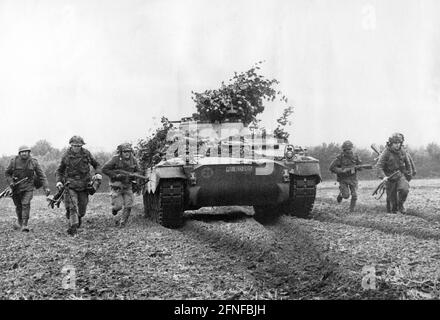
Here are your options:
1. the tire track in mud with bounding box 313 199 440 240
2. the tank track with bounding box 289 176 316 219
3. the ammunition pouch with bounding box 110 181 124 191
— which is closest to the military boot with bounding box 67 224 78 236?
the ammunition pouch with bounding box 110 181 124 191

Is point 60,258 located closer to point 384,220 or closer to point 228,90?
point 384,220

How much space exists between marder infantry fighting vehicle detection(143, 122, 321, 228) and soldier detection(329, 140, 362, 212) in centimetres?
166

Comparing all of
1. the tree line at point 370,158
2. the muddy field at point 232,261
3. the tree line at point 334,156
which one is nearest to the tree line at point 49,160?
the tree line at point 334,156

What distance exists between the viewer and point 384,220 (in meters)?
11.5

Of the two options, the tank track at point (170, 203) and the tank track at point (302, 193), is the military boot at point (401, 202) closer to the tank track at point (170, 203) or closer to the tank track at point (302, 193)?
the tank track at point (302, 193)

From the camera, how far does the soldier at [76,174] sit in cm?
1157

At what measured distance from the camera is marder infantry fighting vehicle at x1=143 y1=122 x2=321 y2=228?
1177 cm

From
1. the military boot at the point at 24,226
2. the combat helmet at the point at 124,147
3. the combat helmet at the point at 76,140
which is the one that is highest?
the combat helmet at the point at 76,140

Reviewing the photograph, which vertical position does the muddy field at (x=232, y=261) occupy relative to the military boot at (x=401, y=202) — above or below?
below

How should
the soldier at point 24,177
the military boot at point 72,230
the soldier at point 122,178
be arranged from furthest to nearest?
the soldier at point 122,178
the soldier at point 24,177
the military boot at point 72,230

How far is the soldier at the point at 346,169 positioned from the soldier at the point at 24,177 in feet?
20.3

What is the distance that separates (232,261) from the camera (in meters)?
7.78
